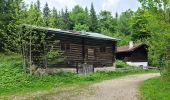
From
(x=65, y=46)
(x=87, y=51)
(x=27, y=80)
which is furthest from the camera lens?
(x=87, y=51)

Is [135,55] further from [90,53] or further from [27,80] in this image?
[27,80]

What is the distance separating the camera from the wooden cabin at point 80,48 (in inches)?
1390

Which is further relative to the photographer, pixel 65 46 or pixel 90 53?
pixel 90 53

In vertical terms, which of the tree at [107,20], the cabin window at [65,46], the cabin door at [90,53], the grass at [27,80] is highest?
the tree at [107,20]

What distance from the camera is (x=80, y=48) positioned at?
39.5 meters

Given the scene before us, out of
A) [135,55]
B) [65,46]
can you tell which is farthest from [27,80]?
[135,55]

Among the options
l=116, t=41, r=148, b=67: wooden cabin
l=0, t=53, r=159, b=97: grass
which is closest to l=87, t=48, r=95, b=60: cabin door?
l=0, t=53, r=159, b=97: grass

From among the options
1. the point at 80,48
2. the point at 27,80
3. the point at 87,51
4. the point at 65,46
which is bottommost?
the point at 27,80

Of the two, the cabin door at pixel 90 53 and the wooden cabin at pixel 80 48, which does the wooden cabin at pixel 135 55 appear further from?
the cabin door at pixel 90 53

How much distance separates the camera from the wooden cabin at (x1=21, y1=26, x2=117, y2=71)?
35312 mm

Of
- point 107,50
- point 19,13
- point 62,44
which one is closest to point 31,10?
point 19,13

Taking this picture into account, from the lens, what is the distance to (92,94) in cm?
2086

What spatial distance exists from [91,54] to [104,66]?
3.27 meters

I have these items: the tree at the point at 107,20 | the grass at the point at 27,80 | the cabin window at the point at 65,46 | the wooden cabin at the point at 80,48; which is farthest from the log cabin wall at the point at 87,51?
the tree at the point at 107,20
